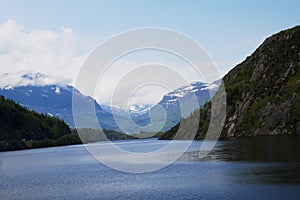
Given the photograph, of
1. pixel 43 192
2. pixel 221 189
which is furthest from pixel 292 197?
pixel 43 192

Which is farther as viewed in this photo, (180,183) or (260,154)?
(260,154)

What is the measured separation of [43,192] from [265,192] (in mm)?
40245

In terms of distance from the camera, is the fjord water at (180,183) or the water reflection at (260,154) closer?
the fjord water at (180,183)

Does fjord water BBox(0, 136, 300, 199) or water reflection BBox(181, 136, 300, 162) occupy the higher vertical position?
water reflection BBox(181, 136, 300, 162)

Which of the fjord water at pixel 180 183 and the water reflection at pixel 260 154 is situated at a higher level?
the water reflection at pixel 260 154

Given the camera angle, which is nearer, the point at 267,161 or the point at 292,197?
the point at 292,197

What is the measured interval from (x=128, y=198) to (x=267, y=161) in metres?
45.0

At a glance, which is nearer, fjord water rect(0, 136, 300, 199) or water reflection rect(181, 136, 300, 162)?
fjord water rect(0, 136, 300, 199)

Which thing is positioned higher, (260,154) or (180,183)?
(260,154)

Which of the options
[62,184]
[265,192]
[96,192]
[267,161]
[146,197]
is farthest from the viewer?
[267,161]

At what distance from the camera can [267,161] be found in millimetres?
104125

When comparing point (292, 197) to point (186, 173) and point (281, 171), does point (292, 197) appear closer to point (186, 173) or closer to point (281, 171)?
point (281, 171)

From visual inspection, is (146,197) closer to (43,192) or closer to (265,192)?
(265,192)

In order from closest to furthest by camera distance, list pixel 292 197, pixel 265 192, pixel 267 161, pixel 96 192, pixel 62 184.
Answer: pixel 292 197 → pixel 265 192 → pixel 96 192 → pixel 62 184 → pixel 267 161
